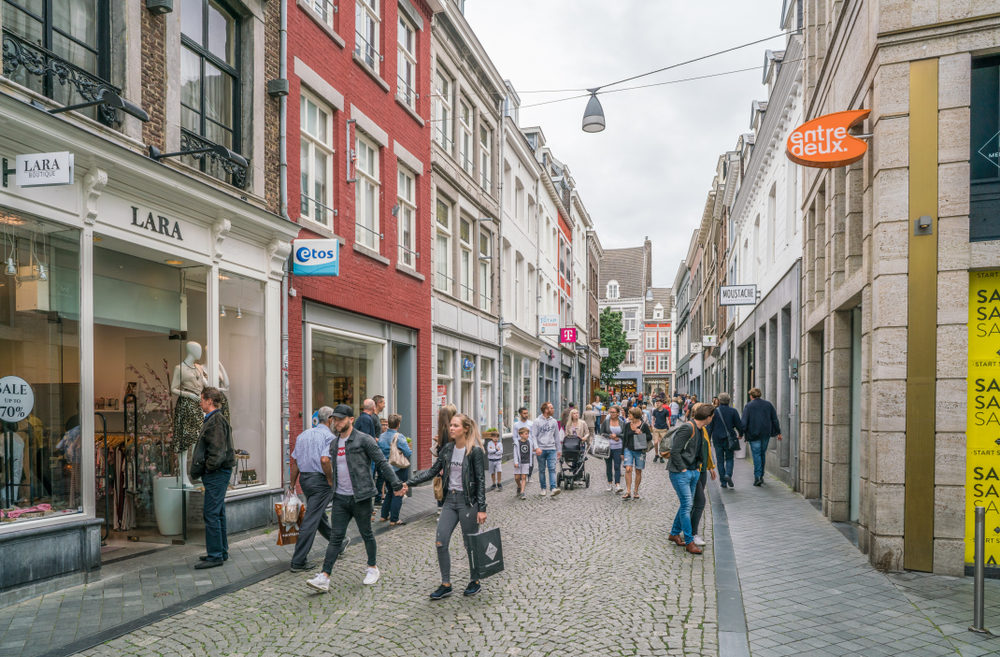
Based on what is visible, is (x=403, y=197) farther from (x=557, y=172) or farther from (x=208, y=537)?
(x=557, y=172)

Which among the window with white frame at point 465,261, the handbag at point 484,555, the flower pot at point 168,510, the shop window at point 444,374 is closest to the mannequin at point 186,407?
the flower pot at point 168,510

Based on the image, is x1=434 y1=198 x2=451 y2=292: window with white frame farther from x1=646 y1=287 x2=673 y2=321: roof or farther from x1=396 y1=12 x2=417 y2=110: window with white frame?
x1=646 y1=287 x2=673 y2=321: roof

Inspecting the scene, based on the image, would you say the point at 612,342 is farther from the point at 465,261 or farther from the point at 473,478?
the point at 473,478

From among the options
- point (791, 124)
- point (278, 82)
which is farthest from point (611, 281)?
point (278, 82)

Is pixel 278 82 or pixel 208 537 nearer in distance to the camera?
pixel 208 537

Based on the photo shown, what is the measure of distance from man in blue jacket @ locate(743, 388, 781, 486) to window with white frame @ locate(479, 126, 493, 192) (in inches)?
426

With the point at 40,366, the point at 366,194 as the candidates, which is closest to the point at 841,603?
the point at 40,366

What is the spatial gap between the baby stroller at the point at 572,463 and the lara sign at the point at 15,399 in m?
9.59

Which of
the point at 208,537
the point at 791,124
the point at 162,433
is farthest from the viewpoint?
the point at 791,124

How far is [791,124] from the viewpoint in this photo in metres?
15.8

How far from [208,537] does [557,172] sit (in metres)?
33.3

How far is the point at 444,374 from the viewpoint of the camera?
63.3ft

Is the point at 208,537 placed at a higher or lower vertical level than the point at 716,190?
lower

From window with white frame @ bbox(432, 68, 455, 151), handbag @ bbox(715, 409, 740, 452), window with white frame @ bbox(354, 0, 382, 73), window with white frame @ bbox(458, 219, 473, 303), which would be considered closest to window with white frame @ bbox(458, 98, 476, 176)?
window with white frame @ bbox(432, 68, 455, 151)
